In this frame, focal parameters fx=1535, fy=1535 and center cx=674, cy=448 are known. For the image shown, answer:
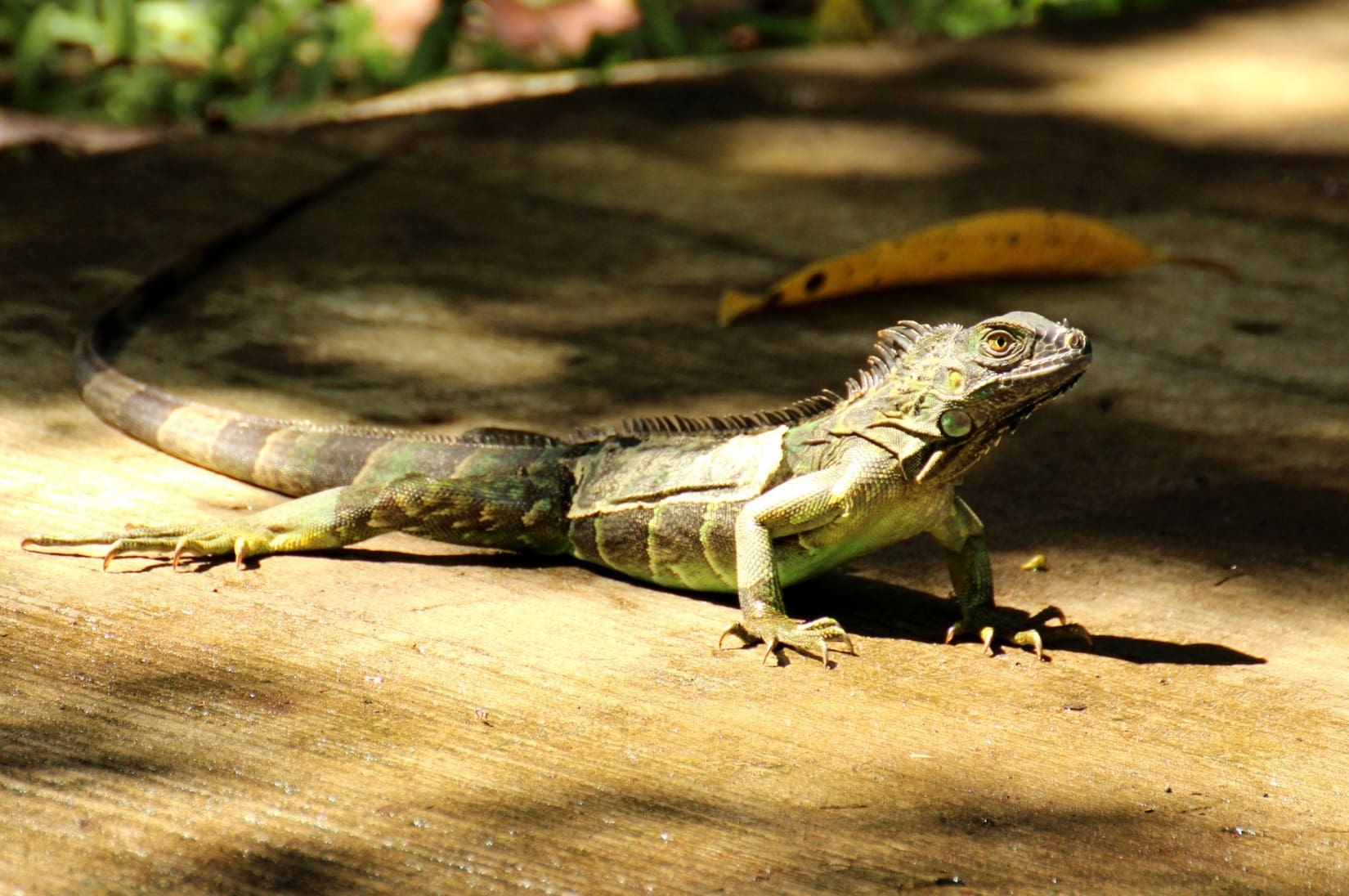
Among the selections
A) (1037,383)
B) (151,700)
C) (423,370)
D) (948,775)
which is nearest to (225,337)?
(423,370)

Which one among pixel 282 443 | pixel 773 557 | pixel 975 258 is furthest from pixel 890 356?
pixel 975 258

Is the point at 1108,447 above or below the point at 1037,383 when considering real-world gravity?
below

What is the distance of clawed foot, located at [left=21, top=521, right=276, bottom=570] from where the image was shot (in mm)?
2930

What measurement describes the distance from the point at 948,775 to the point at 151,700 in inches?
47.9

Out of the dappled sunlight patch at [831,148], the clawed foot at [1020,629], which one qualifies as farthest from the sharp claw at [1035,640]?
the dappled sunlight patch at [831,148]

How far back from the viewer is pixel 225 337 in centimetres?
414

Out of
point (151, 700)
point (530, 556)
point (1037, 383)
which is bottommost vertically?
point (530, 556)

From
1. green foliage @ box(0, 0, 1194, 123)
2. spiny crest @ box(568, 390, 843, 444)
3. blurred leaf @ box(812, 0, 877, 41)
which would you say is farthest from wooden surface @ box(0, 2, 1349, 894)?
green foliage @ box(0, 0, 1194, 123)

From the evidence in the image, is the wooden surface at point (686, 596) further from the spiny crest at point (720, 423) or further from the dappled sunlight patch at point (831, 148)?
the spiny crest at point (720, 423)

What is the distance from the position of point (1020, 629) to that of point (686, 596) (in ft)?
2.24

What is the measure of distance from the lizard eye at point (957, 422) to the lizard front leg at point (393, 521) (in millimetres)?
833

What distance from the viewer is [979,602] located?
2980 mm

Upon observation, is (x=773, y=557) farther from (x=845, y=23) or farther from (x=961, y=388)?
(x=845, y=23)

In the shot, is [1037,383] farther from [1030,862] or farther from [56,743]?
[56,743]
